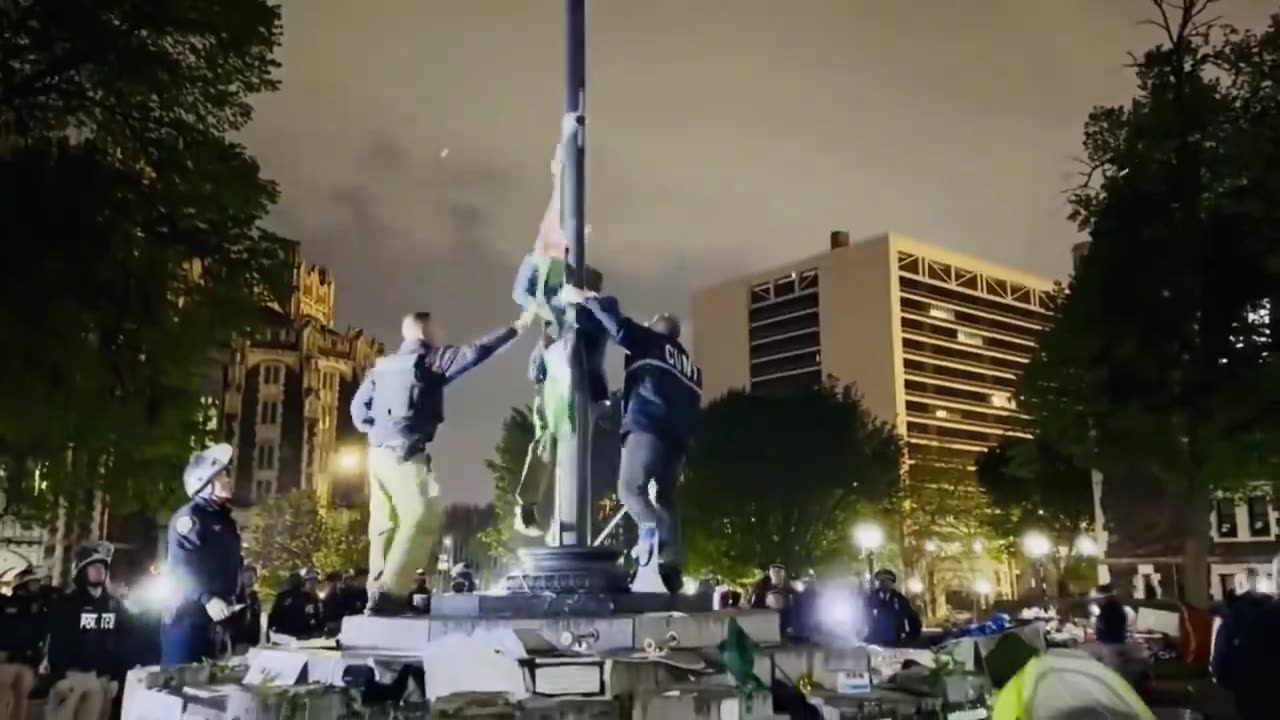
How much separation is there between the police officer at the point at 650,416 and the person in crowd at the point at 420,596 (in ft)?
7.14

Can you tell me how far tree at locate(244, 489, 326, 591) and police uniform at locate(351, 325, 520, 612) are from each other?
59612 millimetres

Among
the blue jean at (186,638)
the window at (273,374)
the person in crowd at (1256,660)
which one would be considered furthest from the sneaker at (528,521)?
the window at (273,374)

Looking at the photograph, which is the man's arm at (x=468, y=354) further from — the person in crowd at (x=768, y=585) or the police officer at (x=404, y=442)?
the person in crowd at (x=768, y=585)

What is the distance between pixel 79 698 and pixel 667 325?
6214 mm

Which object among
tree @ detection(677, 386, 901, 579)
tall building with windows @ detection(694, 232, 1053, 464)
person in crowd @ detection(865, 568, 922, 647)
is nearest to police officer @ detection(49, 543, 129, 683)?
person in crowd @ detection(865, 568, 922, 647)

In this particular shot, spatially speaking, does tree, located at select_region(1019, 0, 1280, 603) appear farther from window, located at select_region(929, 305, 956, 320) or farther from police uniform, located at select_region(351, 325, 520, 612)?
window, located at select_region(929, 305, 956, 320)

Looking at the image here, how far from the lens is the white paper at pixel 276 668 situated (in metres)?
7.82

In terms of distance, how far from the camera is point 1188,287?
81.6ft

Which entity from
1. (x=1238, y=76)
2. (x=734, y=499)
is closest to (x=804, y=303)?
(x=734, y=499)

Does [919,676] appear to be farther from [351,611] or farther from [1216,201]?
[1216,201]

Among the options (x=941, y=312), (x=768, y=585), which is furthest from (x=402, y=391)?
(x=941, y=312)

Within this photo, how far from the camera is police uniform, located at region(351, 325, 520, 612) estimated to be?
10117 millimetres

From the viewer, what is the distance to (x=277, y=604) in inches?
510

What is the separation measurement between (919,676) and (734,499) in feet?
126
